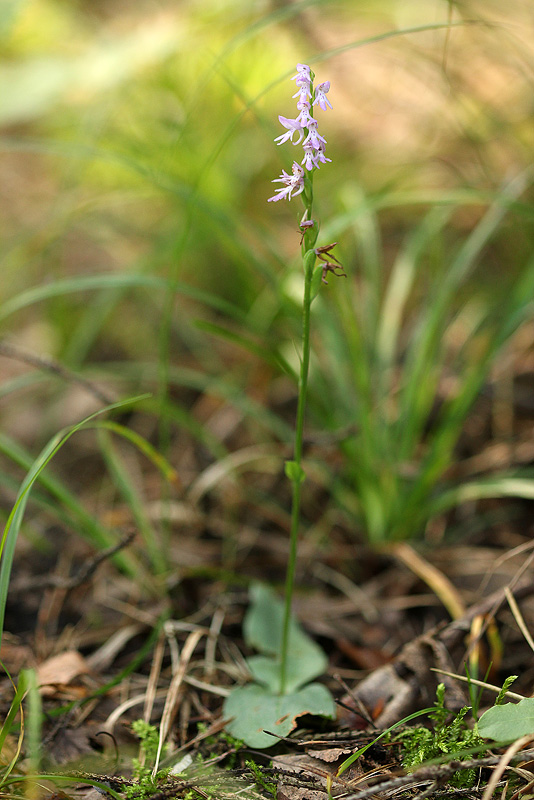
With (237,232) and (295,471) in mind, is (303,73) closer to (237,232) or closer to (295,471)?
(295,471)

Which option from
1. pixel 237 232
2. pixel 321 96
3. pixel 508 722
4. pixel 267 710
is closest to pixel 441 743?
pixel 508 722

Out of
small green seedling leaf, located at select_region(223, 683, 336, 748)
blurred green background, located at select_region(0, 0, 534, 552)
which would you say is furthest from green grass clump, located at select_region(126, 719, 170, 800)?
blurred green background, located at select_region(0, 0, 534, 552)

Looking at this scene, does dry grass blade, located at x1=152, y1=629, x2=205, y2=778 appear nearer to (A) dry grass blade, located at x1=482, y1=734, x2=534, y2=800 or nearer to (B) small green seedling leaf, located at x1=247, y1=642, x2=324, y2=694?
(B) small green seedling leaf, located at x1=247, y1=642, x2=324, y2=694

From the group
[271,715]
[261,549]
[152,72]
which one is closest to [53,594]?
[261,549]

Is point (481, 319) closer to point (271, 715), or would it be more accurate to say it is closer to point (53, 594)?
point (271, 715)

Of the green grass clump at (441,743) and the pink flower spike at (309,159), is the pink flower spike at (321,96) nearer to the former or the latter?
the pink flower spike at (309,159)

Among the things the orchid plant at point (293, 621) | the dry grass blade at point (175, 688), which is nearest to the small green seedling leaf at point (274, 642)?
the orchid plant at point (293, 621)

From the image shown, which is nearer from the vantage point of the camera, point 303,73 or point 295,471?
point 303,73
